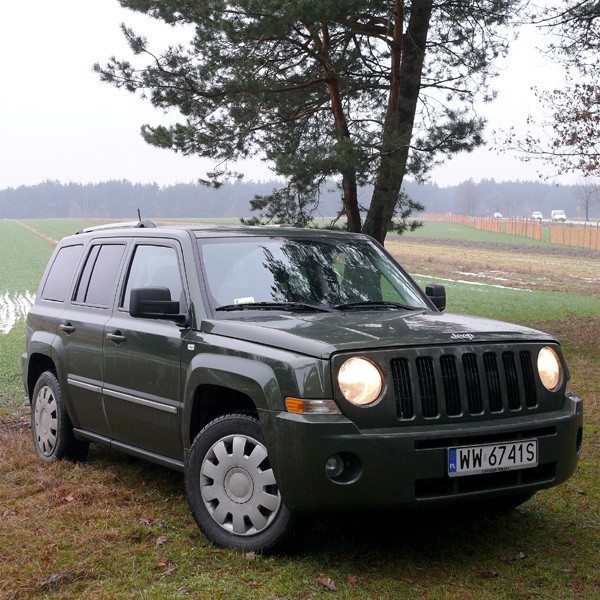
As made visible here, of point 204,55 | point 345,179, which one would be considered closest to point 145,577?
point 345,179

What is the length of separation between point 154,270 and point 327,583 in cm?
256

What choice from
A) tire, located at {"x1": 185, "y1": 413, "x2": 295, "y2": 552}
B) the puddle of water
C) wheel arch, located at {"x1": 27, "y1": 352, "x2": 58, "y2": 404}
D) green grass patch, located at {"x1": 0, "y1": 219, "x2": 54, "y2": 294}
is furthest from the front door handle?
green grass patch, located at {"x1": 0, "y1": 219, "x2": 54, "y2": 294}

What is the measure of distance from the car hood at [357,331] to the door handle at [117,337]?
927 millimetres

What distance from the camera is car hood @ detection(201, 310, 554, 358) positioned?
4953 millimetres

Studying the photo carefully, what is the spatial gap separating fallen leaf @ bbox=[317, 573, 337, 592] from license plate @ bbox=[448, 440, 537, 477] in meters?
0.79

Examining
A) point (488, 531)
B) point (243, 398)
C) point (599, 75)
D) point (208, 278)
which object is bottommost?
point (488, 531)

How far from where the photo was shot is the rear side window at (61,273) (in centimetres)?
765

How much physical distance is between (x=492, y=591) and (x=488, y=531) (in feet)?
3.42

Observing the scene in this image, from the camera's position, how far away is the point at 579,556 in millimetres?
5289

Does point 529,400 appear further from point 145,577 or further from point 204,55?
point 204,55

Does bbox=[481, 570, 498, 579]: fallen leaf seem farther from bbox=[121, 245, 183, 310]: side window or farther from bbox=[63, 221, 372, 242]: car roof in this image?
bbox=[63, 221, 372, 242]: car roof

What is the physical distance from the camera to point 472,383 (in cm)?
→ 508

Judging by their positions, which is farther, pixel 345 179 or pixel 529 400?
pixel 345 179

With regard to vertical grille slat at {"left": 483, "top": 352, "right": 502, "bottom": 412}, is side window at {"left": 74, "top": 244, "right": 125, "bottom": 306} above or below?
above
